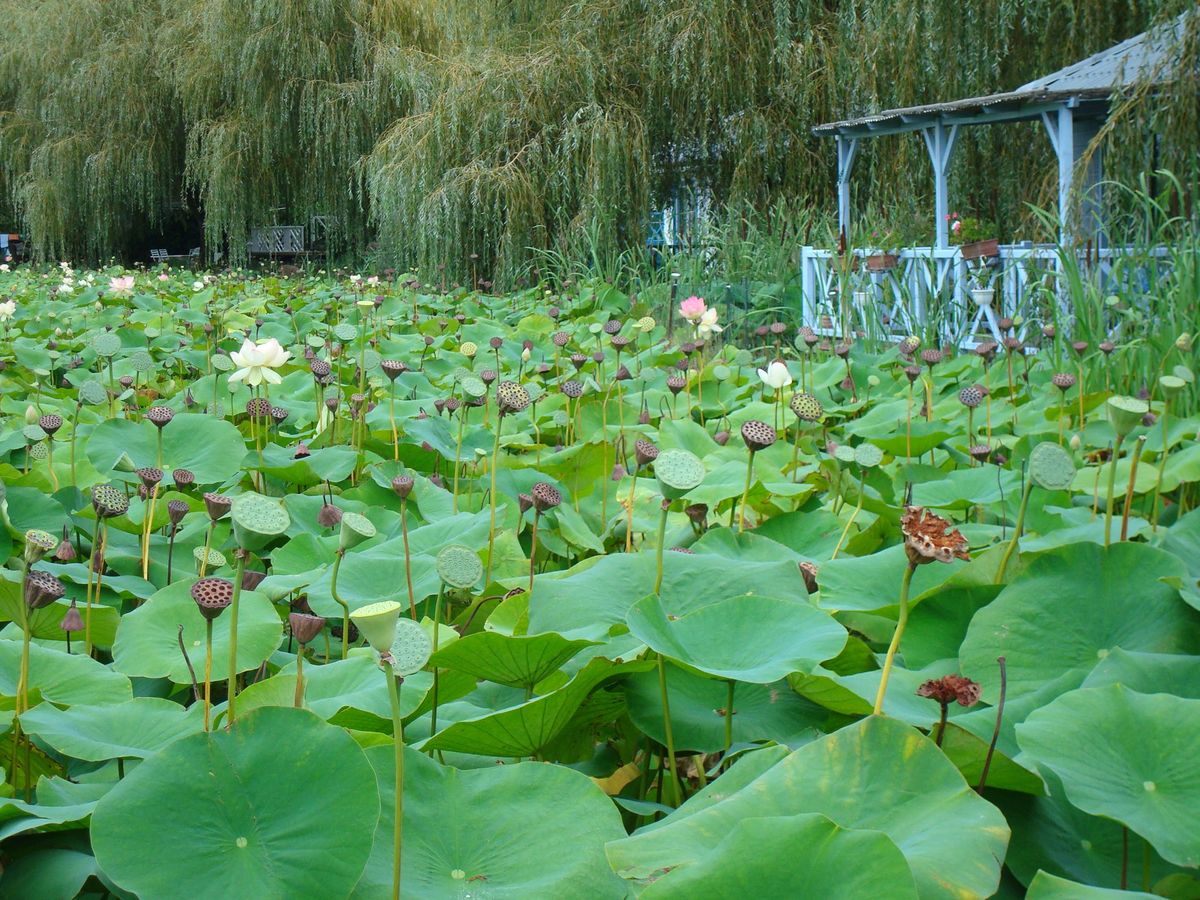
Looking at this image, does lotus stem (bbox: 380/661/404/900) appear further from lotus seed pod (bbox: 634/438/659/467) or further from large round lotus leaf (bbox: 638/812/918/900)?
lotus seed pod (bbox: 634/438/659/467)

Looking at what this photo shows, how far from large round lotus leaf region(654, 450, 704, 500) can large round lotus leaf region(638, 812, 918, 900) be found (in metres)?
0.31

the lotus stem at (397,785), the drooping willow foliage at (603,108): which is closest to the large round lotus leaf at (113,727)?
the lotus stem at (397,785)

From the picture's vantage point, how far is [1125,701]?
655mm

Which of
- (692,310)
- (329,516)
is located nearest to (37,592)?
(329,516)

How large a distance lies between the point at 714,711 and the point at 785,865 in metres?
0.32

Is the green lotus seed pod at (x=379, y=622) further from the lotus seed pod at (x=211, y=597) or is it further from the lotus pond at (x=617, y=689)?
the lotus seed pod at (x=211, y=597)

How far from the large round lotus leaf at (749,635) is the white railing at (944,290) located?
92.1 inches

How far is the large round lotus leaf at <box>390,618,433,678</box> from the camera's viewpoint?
2.06 feet

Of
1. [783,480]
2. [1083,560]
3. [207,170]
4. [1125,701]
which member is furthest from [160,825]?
[207,170]

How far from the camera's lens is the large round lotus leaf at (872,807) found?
54cm

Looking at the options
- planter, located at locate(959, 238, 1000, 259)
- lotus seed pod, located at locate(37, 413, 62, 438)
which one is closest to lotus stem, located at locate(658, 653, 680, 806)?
lotus seed pod, located at locate(37, 413, 62, 438)

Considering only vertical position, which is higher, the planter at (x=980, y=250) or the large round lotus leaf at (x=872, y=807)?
the planter at (x=980, y=250)

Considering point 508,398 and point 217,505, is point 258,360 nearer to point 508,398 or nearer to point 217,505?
point 508,398

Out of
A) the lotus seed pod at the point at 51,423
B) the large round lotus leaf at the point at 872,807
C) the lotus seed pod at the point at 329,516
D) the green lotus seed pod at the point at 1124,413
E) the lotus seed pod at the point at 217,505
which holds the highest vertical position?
the green lotus seed pod at the point at 1124,413
